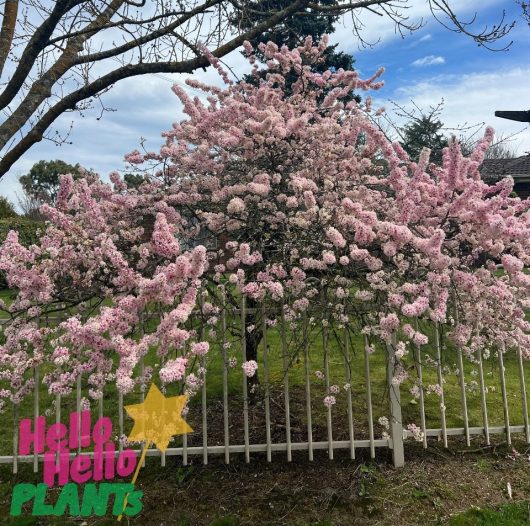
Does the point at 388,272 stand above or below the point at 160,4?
below

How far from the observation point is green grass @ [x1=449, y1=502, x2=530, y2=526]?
2.81 meters

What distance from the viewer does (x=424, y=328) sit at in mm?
3803

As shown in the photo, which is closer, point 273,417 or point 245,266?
point 245,266

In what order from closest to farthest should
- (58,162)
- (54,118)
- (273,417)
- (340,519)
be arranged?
(340,519) < (54,118) < (273,417) < (58,162)

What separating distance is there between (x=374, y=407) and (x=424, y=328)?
41.1 inches

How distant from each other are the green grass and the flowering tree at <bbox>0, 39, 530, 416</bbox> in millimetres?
996

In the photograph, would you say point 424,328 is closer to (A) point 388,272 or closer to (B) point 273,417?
(A) point 388,272

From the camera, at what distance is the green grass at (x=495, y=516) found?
2.81m

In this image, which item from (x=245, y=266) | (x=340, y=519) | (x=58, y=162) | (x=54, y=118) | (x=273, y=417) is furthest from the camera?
(x=58, y=162)

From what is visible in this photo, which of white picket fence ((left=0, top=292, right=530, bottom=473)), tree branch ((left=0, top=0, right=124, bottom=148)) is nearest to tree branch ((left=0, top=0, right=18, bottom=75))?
tree branch ((left=0, top=0, right=124, bottom=148))

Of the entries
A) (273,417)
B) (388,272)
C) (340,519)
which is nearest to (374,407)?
(273,417)

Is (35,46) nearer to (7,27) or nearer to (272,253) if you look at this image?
(7,27)

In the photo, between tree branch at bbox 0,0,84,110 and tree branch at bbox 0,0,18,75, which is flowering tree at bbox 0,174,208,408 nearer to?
tree branch at bbox 0,0,84,110

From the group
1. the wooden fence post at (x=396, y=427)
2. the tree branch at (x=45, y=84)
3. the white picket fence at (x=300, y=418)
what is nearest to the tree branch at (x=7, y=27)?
the tree branch at (x=45, y=84)
